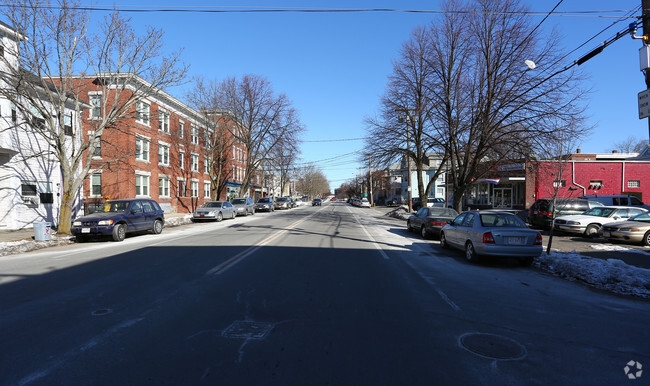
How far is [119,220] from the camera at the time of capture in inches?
554

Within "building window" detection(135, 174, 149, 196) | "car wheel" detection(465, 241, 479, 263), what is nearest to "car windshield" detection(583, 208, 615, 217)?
"car wheel" detection(465, 241, 479, 263)

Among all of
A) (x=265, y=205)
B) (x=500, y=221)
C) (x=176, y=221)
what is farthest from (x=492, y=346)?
(x=265, y=205)

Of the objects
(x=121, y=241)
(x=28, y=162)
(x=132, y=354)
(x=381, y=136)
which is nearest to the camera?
(x=132, y=354)

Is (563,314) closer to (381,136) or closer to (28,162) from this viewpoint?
(381,136)

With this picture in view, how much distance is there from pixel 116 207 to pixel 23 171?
7603mm

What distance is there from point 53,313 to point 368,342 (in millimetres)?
4393

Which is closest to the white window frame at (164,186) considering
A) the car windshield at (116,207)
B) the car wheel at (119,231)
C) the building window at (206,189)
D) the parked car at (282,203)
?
the building window at (206,189)

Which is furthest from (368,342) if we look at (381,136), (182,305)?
(381,136)

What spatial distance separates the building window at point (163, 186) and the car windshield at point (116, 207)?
18338mm

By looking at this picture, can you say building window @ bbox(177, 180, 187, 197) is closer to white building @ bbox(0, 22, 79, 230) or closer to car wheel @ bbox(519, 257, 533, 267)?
white building @ bbox(0, 22, 79, 230)

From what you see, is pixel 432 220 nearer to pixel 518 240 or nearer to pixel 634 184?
pixel 518 240

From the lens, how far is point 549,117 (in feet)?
54.3

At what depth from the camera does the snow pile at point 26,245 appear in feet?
37.6

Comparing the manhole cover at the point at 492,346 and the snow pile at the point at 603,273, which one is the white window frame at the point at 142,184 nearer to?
the snow pile at the point at 603,273
